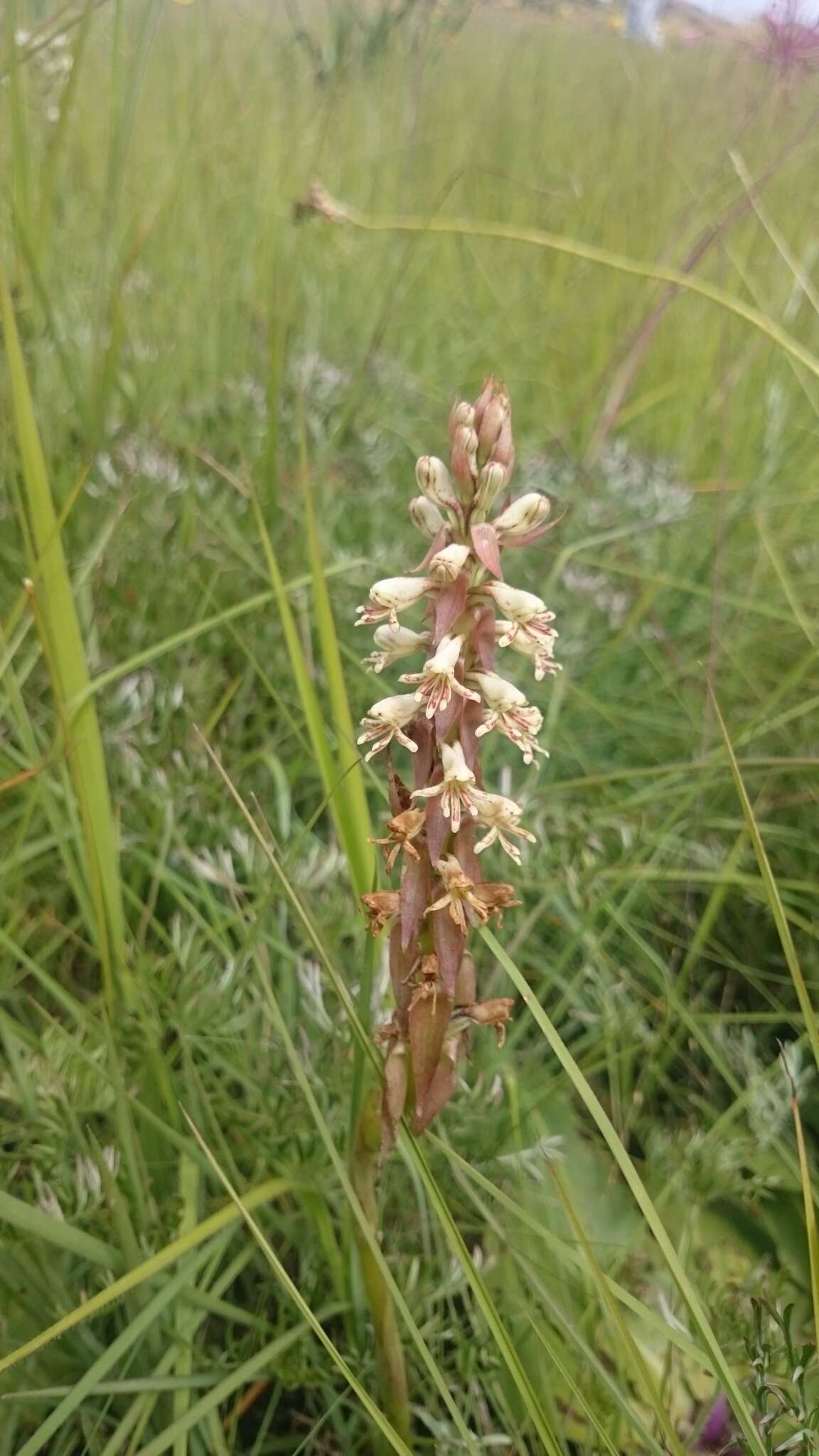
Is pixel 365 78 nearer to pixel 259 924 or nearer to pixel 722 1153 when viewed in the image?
pixel 259 924

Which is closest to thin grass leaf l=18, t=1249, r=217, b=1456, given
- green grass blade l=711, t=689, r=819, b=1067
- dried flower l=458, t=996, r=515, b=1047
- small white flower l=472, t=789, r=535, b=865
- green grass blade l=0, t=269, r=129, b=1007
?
green grass blade l=0, t=269, r=129, b=1007

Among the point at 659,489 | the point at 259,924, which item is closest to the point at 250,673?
the point at 259,924

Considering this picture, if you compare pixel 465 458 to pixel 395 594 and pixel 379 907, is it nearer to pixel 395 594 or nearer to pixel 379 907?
pixel 395 594

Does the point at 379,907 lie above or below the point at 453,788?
below

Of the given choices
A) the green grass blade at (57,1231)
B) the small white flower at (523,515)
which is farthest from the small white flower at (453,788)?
the green grass blade at (57,1231)

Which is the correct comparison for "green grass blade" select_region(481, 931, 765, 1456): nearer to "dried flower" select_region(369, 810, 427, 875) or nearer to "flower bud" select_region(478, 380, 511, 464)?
"dried flower" select_region(369, 810, 427, 875)

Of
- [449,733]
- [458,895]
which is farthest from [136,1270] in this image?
[449,733]

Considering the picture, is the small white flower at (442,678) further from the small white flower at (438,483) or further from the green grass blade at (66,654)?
the green grass blade at (66,654)
